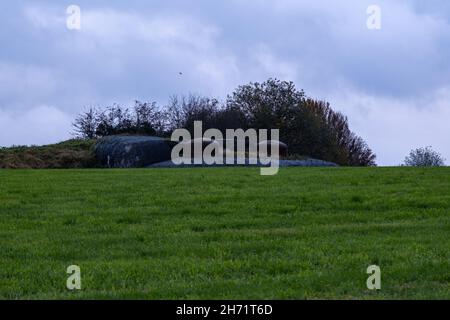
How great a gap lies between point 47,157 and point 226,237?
21.2 meters

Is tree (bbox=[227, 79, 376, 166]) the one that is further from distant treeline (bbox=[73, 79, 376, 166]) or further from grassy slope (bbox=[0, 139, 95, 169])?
grassy slope (bbox=[0, 139, 95, 169])

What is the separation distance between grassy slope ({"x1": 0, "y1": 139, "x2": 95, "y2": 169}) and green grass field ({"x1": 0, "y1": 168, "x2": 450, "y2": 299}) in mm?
11480

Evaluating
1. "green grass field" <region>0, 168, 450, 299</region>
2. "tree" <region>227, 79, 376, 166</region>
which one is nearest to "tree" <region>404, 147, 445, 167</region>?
"tree" <region>227, 79, 376, 166</region>

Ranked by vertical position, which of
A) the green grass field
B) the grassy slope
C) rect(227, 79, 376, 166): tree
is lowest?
the green grass field

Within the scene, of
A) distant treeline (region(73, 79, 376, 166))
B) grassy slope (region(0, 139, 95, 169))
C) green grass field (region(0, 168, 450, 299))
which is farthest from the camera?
distant treeline (region(73, 79, 376, 166))

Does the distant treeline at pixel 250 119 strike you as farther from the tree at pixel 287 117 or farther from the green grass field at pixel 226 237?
the green grass field at pixel 226 237

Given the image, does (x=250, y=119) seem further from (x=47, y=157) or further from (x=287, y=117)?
(x=47, y=157)

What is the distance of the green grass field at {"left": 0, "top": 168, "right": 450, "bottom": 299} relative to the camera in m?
6.98

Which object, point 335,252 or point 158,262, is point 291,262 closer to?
point 335,252

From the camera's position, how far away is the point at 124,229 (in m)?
10.2

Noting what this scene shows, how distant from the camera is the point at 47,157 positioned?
2947cm

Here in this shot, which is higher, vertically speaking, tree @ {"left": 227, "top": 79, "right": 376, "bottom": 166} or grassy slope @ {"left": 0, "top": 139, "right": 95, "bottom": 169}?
tree @ {"left": 227, "top": 79, "right": 376, "bottom": 166}

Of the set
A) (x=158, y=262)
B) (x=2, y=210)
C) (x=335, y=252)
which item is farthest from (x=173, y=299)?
(x=2, y=210)

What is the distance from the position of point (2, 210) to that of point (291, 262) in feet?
20.5
